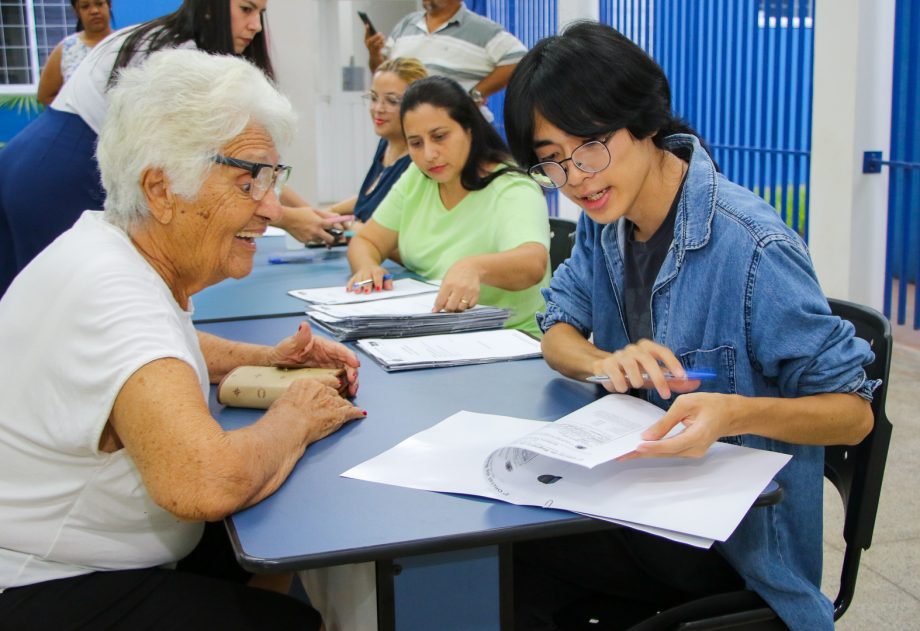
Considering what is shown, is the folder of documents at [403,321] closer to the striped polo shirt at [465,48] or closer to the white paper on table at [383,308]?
the white paper on table at [383,308]

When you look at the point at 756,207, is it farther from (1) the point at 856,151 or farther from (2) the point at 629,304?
(1) the point at 856,151

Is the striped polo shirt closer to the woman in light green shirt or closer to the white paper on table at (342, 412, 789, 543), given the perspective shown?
the woman in light green shirt

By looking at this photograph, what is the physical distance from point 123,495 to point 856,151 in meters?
4.00

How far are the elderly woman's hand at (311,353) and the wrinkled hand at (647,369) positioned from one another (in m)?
0.54

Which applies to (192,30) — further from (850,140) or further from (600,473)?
(850,140)

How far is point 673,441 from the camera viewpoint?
1.17 meters

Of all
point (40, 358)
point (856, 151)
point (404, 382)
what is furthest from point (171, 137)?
point (856, 151)

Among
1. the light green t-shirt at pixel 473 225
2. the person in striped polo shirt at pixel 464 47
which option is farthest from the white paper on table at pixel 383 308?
the person in striped polo shirt at pixel 464 47

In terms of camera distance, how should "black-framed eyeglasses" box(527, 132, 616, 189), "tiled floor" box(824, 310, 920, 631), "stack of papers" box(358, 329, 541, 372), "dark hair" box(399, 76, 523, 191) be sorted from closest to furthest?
"black-framed eyeglasses" box(527, 132, 616, 189)
"stack of papers" box(358, 329, 541, 372)
"tiled floor" box(824, 310, 920, 631)
"dark hair" box(399, 76, 523, 191)

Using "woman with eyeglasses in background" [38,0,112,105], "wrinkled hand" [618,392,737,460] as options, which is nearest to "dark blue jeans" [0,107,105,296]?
"wrinkled hand" [618,392,737,460]

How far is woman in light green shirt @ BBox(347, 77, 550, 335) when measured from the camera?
2.57 m

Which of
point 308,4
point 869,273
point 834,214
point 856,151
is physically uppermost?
point 308,4

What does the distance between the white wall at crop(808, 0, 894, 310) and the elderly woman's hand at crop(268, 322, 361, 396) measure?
3431 mm

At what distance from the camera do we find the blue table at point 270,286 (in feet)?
8.06
